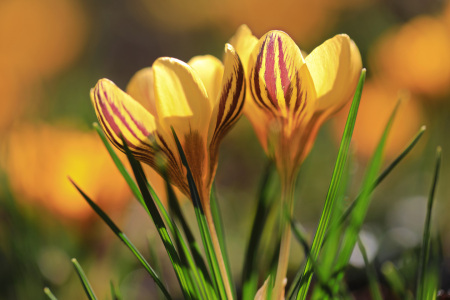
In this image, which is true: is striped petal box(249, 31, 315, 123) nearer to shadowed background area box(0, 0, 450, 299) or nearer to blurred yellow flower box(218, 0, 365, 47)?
shadowed background area box(0, 0, 450, 299)

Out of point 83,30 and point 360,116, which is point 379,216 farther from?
point 83,30

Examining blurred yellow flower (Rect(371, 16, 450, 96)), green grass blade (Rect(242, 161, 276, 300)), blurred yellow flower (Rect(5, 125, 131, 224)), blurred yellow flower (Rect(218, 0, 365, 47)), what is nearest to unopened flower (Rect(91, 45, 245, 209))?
green grass blade (Rect(242, 161, 276, 300))

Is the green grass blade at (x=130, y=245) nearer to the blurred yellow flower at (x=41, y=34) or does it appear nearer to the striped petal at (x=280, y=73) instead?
the striped petal at (x=280, y=73)

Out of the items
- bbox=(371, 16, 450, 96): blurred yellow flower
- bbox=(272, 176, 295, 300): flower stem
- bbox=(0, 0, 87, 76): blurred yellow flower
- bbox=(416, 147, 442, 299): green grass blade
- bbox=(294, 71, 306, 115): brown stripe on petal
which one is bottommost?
bbox=(371, 16, 450, 96): blurred yellow flower

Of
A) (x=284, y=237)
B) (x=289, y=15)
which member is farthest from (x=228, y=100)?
(x=289, y=15)

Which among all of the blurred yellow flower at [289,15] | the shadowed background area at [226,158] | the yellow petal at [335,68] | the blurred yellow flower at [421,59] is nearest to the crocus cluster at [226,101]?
the yellow petal at [335,68]

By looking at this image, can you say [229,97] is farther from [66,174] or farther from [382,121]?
[382,121]

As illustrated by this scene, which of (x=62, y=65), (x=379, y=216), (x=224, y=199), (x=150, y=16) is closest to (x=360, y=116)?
(x=379, y=216)
